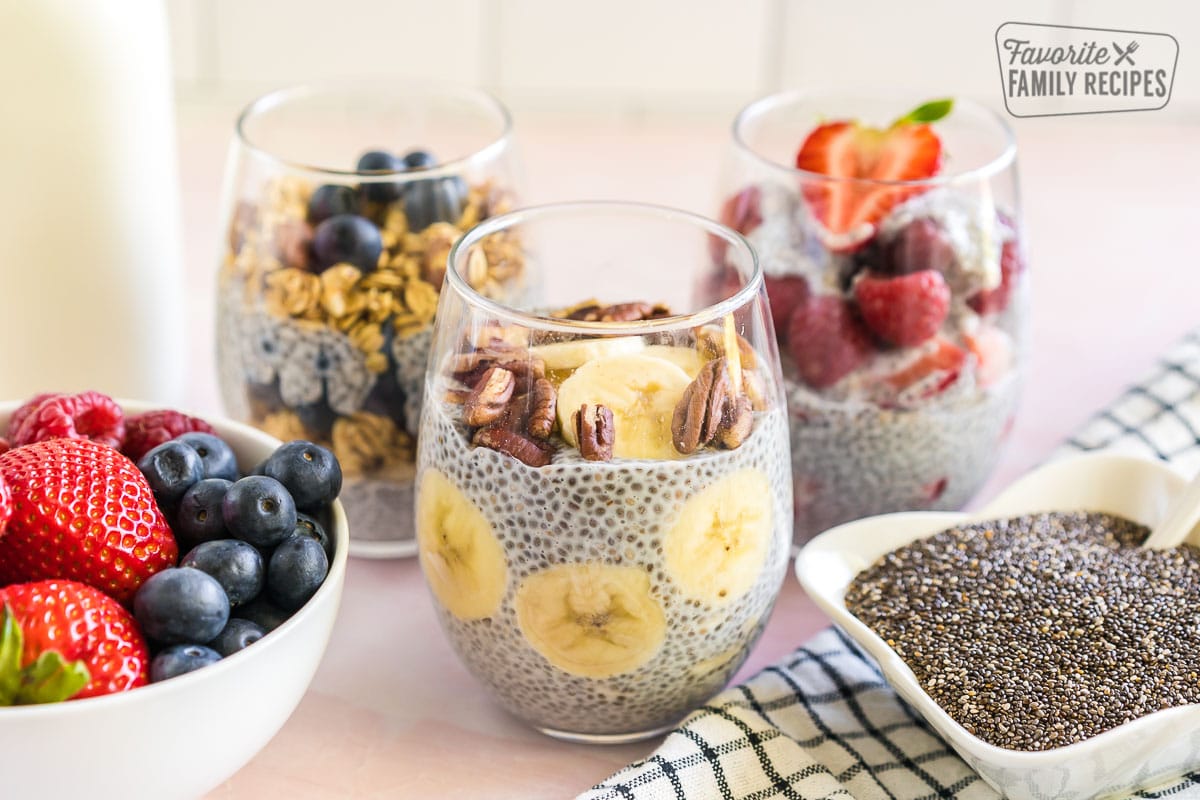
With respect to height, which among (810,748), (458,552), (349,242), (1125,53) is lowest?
(810,748)

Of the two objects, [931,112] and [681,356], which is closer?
[681,356]

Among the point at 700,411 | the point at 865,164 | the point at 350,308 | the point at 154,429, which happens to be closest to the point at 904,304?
the point at 865,164

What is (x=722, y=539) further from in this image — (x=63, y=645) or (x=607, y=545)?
(x=63, y=645)

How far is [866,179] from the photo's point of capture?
0.83m

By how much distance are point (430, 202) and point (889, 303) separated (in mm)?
289

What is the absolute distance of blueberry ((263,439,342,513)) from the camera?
0.67 metres

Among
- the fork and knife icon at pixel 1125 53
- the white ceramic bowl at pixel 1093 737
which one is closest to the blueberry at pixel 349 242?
the white ceramic bowl at pixel 1093 737

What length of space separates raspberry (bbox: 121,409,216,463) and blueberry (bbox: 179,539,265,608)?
0.39ft

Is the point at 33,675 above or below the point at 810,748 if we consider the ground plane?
above

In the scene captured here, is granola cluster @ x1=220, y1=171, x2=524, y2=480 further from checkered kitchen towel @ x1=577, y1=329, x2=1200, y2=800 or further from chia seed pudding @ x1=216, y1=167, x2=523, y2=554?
checkered kitchen towel @ x1=577, y1=329, x2=1200, y2=800

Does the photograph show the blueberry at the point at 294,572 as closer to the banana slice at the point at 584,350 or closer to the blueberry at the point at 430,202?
the banana slice at the point at 584,350

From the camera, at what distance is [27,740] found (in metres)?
0.54

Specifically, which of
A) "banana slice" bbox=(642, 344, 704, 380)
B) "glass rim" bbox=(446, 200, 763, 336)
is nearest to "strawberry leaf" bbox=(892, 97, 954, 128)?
"glass rim" bbox=(446, 200, 763, 336)

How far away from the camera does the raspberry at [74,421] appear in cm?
69
